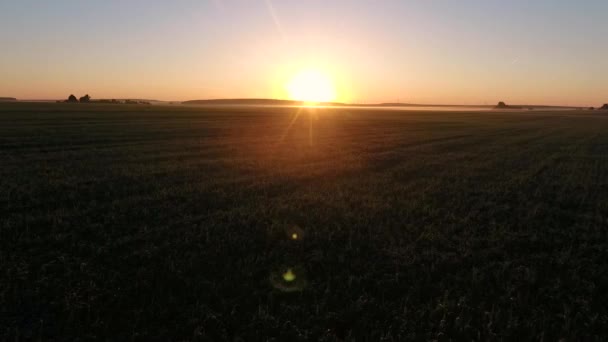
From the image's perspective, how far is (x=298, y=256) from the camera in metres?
5.88

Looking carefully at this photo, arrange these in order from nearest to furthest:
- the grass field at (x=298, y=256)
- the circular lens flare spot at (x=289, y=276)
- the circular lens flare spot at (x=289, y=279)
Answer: the grass field at (x=298, y=256), the circular lens flare spot at (x=289, y=279), the circular lens flare spot at (x=289, y=276)

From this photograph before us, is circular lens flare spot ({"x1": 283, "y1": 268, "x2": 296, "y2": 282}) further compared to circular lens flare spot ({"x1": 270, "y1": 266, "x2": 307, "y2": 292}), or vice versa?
circular lens flare spot ({"x1": 283, "y1": 268, "x2": 296, "y2": 282})

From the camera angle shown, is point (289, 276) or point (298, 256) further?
point (298, 256)

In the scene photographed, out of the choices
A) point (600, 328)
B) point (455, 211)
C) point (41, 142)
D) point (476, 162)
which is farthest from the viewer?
point (41, 142)

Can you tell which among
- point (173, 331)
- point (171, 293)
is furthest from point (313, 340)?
point (171, 293)

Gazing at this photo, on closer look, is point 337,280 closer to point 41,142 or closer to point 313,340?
point 313,340

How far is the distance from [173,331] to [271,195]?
19.6ft

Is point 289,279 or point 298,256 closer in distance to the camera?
point 289,279

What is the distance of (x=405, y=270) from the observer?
547cm

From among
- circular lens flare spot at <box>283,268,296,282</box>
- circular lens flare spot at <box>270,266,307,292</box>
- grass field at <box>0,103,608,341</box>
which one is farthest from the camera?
circular lens flare spot at <box>283,268,296,282</box>

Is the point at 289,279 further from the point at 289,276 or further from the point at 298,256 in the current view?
the point at 298,256

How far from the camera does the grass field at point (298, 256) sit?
13.6 ft

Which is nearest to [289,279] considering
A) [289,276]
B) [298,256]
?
[289,276]

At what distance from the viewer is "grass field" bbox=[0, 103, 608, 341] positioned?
4.13 m
